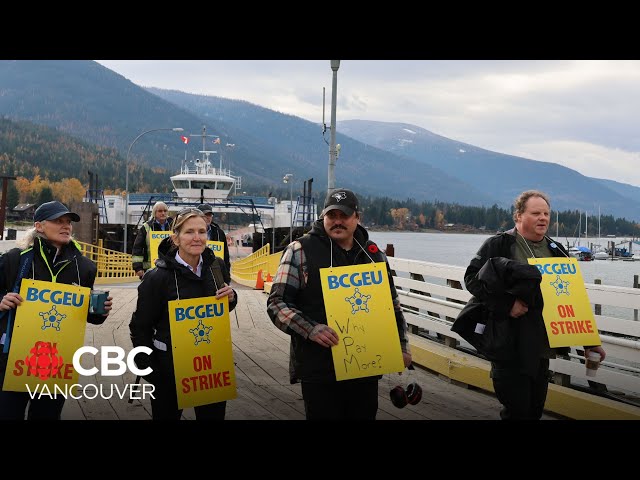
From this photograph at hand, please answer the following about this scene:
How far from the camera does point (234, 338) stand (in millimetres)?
10375

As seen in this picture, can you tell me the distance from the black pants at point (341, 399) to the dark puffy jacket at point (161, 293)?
2.75ft

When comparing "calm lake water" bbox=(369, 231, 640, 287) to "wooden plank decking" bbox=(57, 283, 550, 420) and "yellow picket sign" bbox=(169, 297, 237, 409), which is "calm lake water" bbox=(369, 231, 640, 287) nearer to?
"wooden plank decking" bbox=(57, 283, 550, 420)

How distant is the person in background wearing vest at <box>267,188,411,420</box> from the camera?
13.1 feet

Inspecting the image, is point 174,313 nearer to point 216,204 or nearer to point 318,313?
point 318,313

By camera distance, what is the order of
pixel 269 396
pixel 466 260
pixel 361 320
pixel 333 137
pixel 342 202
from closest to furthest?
1. pixel 342 202
2. pixel 361 320
3. pixel 269 396
4. pixel 333 137
5. pixel 466 260

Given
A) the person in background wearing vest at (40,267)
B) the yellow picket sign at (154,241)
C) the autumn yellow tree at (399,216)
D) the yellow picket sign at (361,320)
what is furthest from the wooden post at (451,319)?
the autumn yellow tree at (399,216)

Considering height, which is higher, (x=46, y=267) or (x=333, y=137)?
(x=333, y=137)

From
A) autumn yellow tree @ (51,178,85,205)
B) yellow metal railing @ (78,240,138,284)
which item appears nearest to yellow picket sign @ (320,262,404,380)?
yellow metal railing @ (78,240,138,284)

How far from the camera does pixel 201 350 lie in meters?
4.40

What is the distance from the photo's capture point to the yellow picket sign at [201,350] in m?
4.29

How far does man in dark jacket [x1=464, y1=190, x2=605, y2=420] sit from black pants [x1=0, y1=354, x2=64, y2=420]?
246cm

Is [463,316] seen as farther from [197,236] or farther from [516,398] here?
[197,236]

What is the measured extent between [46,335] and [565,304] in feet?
9.94

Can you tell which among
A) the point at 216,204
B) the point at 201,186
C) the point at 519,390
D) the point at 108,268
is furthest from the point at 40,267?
the point at 201,186
